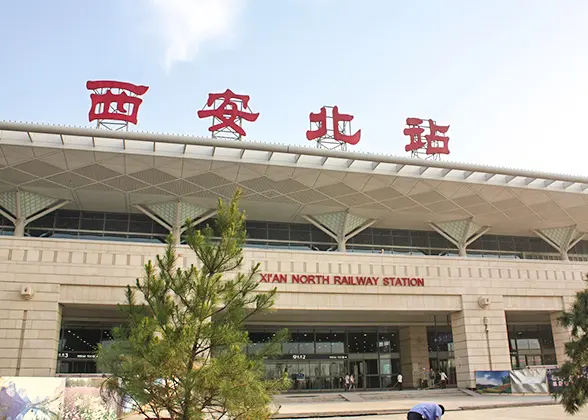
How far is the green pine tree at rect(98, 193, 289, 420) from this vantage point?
315 inches

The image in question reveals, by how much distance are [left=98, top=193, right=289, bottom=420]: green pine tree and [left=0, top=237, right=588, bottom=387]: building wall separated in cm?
1300

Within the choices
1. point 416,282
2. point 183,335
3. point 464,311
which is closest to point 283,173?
point 416,282

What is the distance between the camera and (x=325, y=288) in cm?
2617

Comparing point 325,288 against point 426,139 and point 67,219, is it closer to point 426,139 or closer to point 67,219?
point 426,139

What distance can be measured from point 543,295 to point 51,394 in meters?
25.5

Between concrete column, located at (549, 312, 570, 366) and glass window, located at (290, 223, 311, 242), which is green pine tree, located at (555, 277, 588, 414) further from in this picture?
glass window, located at (290, 223, 311, 242)

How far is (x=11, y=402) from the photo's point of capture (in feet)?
37.1

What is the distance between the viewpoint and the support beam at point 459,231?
31641 mm

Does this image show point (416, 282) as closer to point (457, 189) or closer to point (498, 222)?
point (457, 189)

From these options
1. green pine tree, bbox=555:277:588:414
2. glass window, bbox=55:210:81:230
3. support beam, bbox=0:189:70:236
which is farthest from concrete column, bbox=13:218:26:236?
green pine tree, bbox=555:277:588:414

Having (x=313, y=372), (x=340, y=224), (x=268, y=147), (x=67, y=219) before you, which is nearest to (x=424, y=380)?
(x=313, y=372)

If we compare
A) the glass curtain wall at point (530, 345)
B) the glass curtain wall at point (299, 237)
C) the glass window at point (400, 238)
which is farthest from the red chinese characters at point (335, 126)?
the glass curtain wall at point (530, 345)

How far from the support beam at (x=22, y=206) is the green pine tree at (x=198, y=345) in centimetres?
1991

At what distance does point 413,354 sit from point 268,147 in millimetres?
15604
